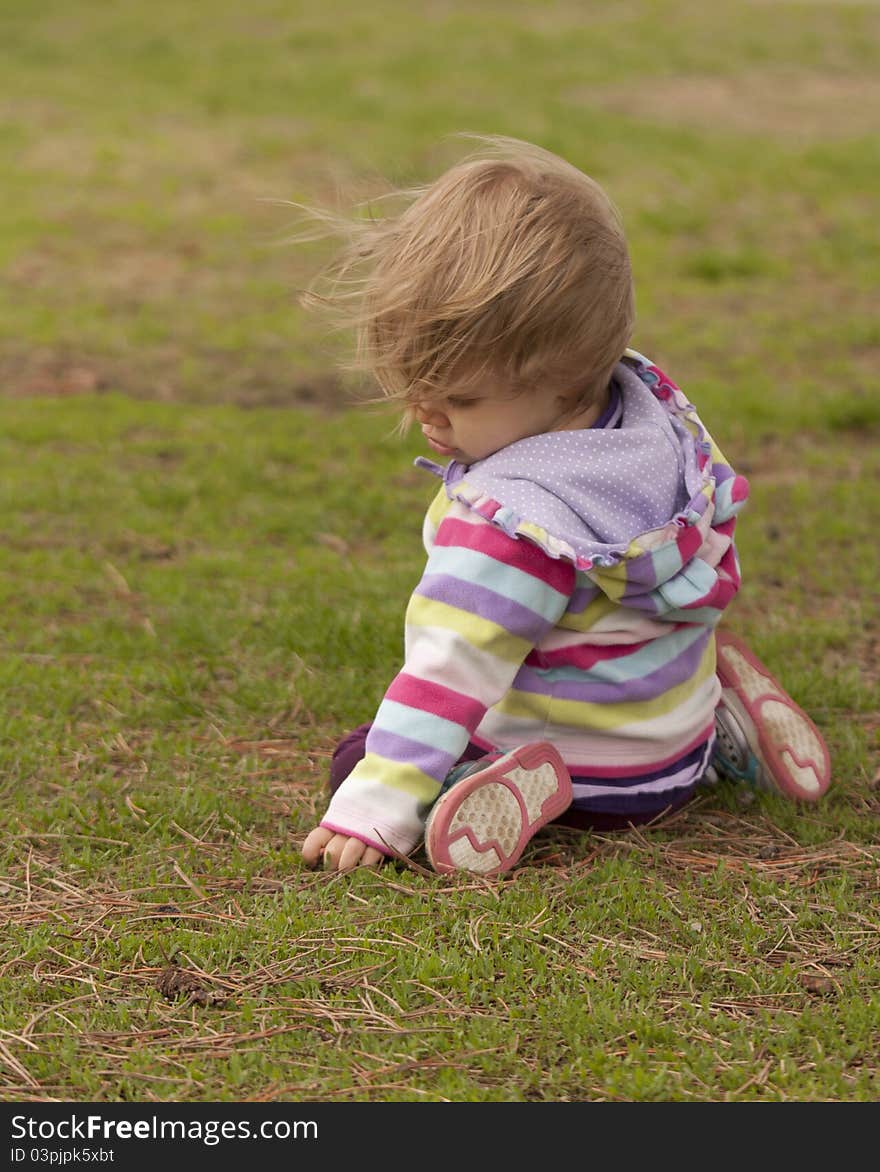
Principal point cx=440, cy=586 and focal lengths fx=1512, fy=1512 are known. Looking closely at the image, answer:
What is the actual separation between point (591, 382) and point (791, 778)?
3.06 feet

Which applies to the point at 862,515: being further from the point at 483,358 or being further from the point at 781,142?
the point at 781,142

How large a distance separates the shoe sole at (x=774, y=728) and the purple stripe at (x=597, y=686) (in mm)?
334

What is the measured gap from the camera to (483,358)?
9.27 feet

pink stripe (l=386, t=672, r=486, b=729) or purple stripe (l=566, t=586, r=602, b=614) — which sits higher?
purple stripe (l=566, t=586, r=602, b=614)

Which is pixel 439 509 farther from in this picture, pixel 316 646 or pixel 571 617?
pixel 316 646

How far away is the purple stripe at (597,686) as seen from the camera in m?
2.95

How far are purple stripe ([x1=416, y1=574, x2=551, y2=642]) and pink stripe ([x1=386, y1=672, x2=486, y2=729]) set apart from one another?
0.15m

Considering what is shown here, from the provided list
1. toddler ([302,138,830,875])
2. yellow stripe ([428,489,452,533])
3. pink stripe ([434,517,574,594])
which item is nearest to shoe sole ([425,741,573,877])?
toddler ([302,138,830,875])

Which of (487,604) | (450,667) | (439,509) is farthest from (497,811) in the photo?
(439,509)

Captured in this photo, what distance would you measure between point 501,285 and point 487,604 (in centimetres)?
58

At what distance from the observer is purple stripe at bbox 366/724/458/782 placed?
9.17 feet

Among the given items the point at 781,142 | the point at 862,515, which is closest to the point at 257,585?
the point at 862,515

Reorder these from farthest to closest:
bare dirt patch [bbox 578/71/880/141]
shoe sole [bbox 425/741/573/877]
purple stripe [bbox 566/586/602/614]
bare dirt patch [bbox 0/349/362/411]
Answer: bare dirt patch [bbox 578/71/880/141], bare dirt patch [bbox 0/349/362/411], purple stripe [bbox 566/586/602/614], shoe sole [bbox 425/741/573/877]

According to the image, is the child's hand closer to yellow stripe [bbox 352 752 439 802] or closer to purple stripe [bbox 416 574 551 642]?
yellow stripe [bbox 352 752 439 802]
